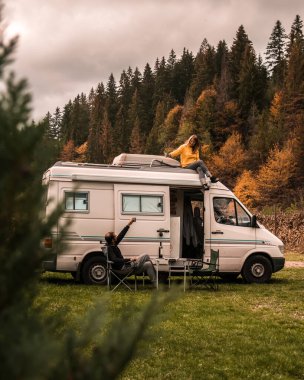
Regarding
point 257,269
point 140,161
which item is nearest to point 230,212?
point 257,269

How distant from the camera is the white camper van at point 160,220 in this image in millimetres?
12125

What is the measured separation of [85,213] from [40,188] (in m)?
10.4

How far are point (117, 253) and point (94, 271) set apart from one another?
37.0 inches

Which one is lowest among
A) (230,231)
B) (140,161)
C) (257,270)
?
(257,270)

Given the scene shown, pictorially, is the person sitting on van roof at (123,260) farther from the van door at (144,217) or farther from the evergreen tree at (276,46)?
the evergreen tree at (276,46)

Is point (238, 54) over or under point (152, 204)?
over

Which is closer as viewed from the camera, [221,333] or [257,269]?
[221,333]

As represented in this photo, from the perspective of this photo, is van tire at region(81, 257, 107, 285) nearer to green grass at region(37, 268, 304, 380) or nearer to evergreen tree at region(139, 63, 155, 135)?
green grass at region(37, 268, 304, 380)

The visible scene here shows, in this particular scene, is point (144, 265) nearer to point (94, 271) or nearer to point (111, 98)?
point (94, 271)

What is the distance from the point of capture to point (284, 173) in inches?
2085

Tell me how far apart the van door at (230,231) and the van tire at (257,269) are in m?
0.20

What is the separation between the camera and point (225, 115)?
254ft

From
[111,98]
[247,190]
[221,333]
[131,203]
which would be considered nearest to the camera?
[221,333]

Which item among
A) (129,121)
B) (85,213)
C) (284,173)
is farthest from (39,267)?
(129,121)
